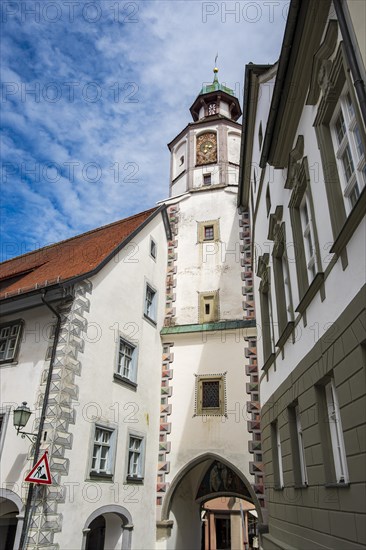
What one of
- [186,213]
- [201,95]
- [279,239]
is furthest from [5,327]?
[201,95]

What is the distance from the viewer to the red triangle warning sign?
8.26 meters

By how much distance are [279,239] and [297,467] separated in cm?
420

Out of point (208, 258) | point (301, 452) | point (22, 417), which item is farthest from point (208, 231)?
point (301, 452)

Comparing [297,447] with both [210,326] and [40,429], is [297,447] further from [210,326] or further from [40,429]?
[210,326]

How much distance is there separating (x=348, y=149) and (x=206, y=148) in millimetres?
16149

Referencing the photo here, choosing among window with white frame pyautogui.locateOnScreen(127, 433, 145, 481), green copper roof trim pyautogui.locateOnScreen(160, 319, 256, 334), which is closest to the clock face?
green copper roof trim pyautogui.locateOnScreen(160, 319, 256, 334)

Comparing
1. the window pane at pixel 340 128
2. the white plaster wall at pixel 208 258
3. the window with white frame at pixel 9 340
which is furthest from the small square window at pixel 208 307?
the window pane at pixel 340 128

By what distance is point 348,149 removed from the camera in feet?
17.5

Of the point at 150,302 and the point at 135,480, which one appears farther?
the point at 150,302

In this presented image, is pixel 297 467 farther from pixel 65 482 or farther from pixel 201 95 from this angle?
pixel 201 95

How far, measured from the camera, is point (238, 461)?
527 inches

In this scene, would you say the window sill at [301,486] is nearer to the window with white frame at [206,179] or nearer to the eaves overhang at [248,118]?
the eaves overhang at [248,118]

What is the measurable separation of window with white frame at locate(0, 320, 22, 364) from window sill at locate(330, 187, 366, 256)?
28.2 ft

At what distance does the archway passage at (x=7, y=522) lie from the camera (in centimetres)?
1011
